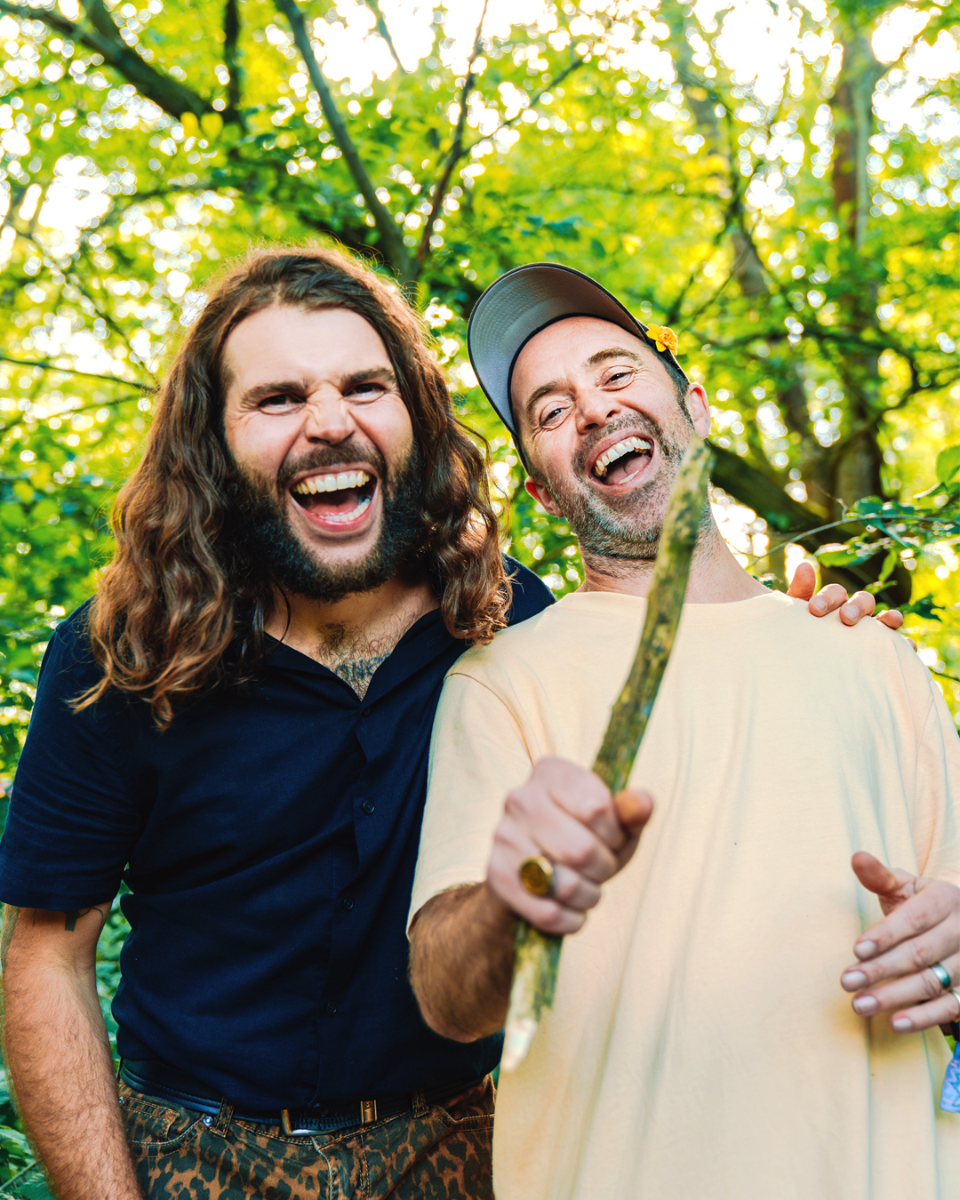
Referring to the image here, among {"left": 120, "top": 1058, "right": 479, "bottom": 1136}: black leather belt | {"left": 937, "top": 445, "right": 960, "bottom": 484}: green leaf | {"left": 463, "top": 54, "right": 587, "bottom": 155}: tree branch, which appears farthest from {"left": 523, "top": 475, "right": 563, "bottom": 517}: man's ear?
{"left": 463, "top": 54, "right": 587, "bottom": 155}: tree branch

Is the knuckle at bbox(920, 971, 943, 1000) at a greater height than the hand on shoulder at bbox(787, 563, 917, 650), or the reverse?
the hand on shoulder at bbox(787, 563, 917, 650)

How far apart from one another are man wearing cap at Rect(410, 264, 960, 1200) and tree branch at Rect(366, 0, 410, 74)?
433cm

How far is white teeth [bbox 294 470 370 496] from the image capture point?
2.19 m

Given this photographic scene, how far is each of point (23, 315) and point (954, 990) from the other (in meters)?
7.87

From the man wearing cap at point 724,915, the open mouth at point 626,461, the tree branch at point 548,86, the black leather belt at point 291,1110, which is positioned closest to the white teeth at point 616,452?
the open mouth at point 626,461

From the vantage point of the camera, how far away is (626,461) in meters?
2.26

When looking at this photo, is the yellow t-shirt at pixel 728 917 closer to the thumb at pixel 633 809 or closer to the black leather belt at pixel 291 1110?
the black leather belt at pixel 291 1110

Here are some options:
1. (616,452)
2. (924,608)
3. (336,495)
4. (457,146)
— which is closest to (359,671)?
(336,495)

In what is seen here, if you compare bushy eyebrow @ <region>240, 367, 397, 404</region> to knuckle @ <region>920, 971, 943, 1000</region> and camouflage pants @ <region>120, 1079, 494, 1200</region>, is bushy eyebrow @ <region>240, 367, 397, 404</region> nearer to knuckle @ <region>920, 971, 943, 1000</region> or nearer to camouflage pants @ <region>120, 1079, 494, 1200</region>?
camouflage pants @ <region>120, 1079, 494, 1200</region>

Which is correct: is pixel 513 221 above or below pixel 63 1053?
above

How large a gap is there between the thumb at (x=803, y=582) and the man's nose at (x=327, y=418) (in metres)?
1.14

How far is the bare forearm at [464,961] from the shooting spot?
1235mm

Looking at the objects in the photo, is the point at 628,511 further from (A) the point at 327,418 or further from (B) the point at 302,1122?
(B) the point at 302,1122

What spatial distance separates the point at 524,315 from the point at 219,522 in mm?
984
